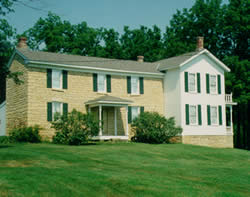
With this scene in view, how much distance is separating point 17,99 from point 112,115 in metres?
7.24

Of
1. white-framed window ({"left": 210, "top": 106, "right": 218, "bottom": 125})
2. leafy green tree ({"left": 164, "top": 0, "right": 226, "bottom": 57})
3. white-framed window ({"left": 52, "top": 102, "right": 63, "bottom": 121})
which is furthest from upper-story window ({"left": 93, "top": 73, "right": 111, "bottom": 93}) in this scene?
leafy green tree ({"left": 164, "top": 0, "right": 226, "bottom": 57})

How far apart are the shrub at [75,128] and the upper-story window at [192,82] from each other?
1013cm

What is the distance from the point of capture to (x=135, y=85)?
112ft

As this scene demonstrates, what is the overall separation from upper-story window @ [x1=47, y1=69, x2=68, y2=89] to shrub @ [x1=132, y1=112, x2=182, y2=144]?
247 inches

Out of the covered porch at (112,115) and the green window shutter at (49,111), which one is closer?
the green window shutter at (49,111)

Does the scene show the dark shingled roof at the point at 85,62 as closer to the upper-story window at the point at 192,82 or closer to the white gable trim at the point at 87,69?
the white gable trim at the point at 87,69

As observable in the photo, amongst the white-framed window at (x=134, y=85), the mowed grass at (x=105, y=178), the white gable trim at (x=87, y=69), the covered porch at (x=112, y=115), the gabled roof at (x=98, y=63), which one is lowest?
the mowed grass at (x=105, y=178)

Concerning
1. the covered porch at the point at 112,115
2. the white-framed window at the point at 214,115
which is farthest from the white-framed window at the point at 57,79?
the white-framed window at the point at 214,115

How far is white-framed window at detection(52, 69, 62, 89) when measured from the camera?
29.9 m

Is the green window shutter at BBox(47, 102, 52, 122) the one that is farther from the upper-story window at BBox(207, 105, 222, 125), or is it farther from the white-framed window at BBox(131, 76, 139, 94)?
the upper-story window at BBox(207, 105, 222, 125)

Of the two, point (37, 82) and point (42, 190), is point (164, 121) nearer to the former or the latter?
point (37, 82)

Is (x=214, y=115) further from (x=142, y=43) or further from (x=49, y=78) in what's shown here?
(x=142, y=43)

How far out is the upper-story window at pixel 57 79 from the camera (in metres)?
29.7

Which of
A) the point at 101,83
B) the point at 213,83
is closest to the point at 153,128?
the point at 101,83
